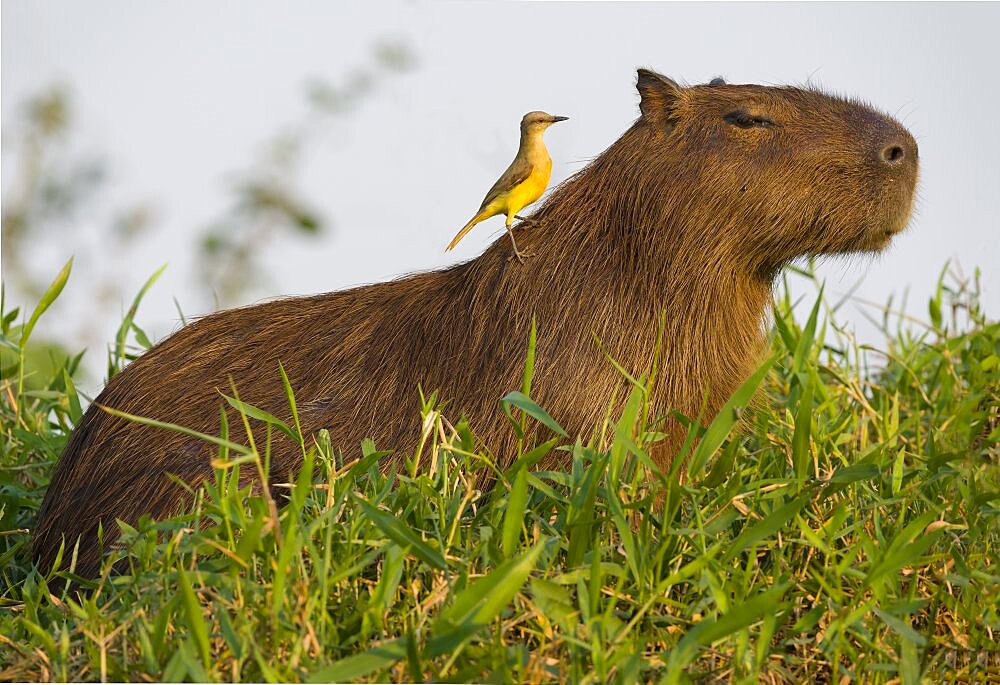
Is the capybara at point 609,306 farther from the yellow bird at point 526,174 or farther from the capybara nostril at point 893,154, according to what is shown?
the yellow bird at point 526,174

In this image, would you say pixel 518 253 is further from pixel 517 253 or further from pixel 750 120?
pixel 750 120

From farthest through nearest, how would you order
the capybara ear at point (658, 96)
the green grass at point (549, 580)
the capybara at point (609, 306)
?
1. the capybara ear at point (658, 96)
2. the capybara at point (609, 306)
3. the green grass at point (549, 580)

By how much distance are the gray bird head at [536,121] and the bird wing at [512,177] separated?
8cm

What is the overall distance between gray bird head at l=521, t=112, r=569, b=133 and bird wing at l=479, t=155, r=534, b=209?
0.08m

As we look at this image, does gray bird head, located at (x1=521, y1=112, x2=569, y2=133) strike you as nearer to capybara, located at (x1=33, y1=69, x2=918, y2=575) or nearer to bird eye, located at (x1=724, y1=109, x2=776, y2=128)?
capybara, located at (x1=33, y1=69, x2=918, y2=575)

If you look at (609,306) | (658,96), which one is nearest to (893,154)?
(658,96)

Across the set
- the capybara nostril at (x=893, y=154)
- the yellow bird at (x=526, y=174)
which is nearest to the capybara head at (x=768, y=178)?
the capybara nostril at (x=893, y=154)

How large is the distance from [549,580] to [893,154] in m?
1.64

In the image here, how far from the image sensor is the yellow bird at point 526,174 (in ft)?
10.8

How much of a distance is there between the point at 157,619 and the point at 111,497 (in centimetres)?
106

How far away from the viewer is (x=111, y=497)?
10.7ft

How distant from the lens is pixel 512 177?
331 centimetres

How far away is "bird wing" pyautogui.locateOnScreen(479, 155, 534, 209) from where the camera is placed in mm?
3299

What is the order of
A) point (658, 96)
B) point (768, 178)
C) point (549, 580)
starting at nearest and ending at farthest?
point (549, 580)
point (768, 178)
point (658, 96)
